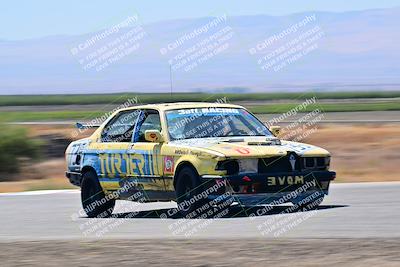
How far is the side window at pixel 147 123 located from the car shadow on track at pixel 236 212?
1022 mm

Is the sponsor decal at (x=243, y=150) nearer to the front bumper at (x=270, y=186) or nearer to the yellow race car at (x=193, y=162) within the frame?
the yellow race car at (x=193, y=162)

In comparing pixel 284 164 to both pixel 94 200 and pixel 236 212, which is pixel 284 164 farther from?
pixel 94 200

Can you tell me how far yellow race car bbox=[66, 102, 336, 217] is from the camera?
12.6 m

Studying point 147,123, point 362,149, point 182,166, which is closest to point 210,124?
point 147,123

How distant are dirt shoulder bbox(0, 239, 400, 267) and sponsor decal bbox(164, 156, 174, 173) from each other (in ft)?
8.35

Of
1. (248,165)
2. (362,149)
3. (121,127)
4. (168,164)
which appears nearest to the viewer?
(248,165)

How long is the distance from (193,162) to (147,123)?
5.07ft

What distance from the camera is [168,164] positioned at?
13164 mm

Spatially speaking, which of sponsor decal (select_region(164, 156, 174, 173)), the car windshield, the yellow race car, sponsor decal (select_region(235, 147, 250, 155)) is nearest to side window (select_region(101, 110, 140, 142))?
the yellow race car

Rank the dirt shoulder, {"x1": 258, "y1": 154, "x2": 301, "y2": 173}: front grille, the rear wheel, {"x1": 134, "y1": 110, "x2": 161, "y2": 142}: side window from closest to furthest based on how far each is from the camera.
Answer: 1. the dirt shoulder
2. {"x1": 258, "y1": 154, "x2": 301, "y2": 173}: front grille
3. the rear wheel
4. {"x1": 134, "y1": 110, "x2": 161, "y2": 142}: side window

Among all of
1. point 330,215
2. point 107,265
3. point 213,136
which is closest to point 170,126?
point 213,136

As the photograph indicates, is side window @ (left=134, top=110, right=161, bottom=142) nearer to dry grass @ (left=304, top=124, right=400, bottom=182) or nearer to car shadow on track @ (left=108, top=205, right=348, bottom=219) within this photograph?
car shadow on track @ (left=108, top=205, right=348, bottom=219)

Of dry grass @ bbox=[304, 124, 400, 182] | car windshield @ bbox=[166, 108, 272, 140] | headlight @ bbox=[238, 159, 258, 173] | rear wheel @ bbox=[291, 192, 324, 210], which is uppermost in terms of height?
car windshield @ bbox=[166, 108, 272, 140]

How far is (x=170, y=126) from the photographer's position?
44.6 feet
